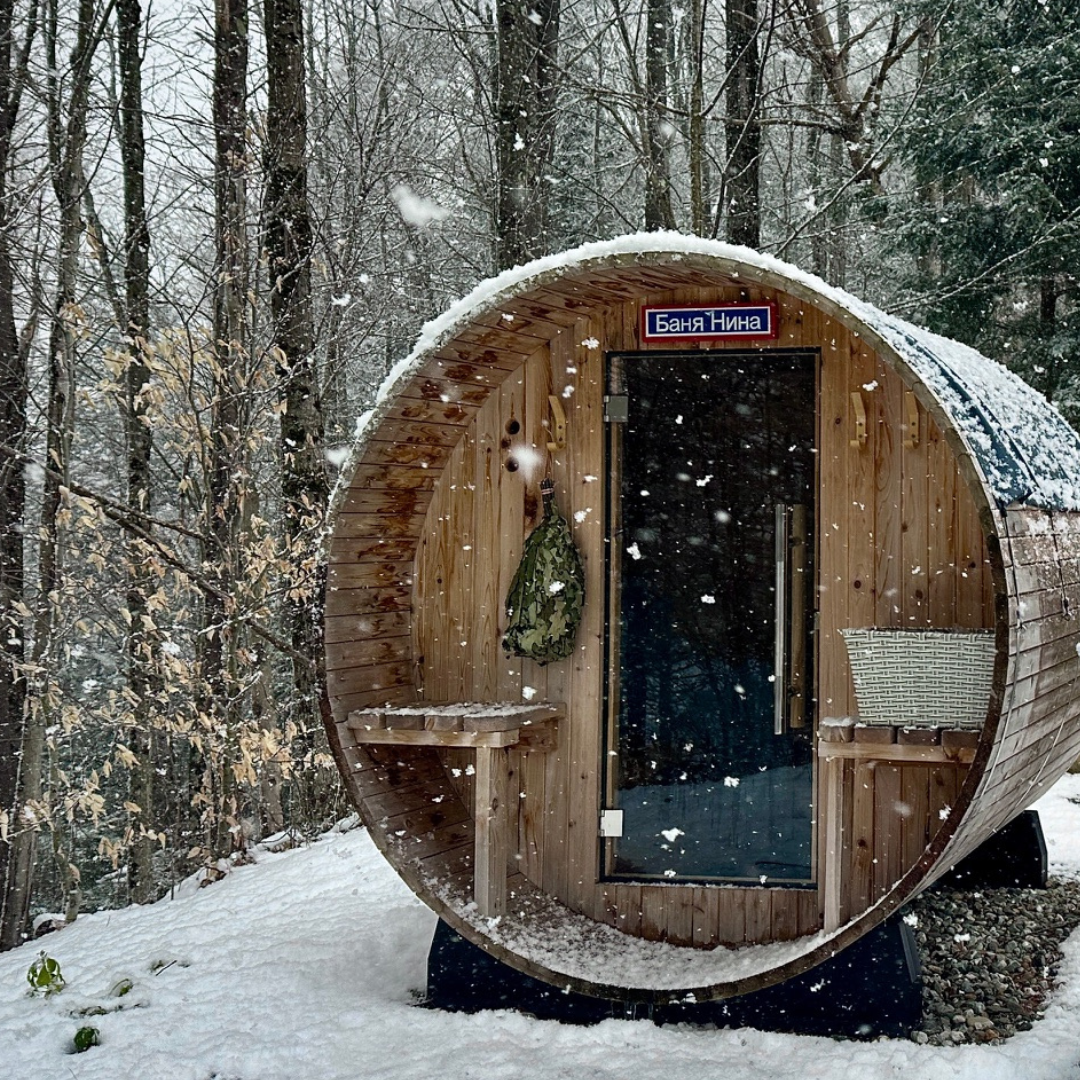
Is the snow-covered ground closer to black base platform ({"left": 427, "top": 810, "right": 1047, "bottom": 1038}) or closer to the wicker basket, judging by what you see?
black base platform ({"left": 427, "top": 810, "right": 1047, "bottom": 1038})

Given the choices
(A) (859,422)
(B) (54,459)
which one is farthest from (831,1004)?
(B) (54,459)

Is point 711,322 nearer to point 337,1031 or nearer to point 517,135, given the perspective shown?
point 337,1031

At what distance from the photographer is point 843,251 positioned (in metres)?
15.3

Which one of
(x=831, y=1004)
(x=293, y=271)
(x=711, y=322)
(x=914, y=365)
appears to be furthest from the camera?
(x=293, y=271)

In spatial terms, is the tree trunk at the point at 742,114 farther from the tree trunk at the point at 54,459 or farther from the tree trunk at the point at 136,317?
the tree trunk at the point at 54,459

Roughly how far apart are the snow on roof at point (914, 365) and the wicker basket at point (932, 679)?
1.60 ft

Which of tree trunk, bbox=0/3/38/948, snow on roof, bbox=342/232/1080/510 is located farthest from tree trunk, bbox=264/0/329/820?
snow on roof, bbox=342/232/1080/510

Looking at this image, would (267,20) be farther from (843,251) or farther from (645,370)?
(843,251)

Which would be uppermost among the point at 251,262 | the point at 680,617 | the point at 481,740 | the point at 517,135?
the point at 517,135

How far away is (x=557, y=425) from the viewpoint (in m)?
4.65

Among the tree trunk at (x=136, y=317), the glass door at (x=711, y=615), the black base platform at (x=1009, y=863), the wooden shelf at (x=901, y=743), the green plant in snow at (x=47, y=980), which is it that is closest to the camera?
the wooden shelf at (x=901, y=743)

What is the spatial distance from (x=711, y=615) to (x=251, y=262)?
4208 mm

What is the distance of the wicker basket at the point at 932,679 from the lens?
3697 mm

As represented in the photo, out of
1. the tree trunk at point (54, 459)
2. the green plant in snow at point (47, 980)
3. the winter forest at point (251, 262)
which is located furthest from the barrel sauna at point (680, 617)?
the tree trunk at point (54, 459)
